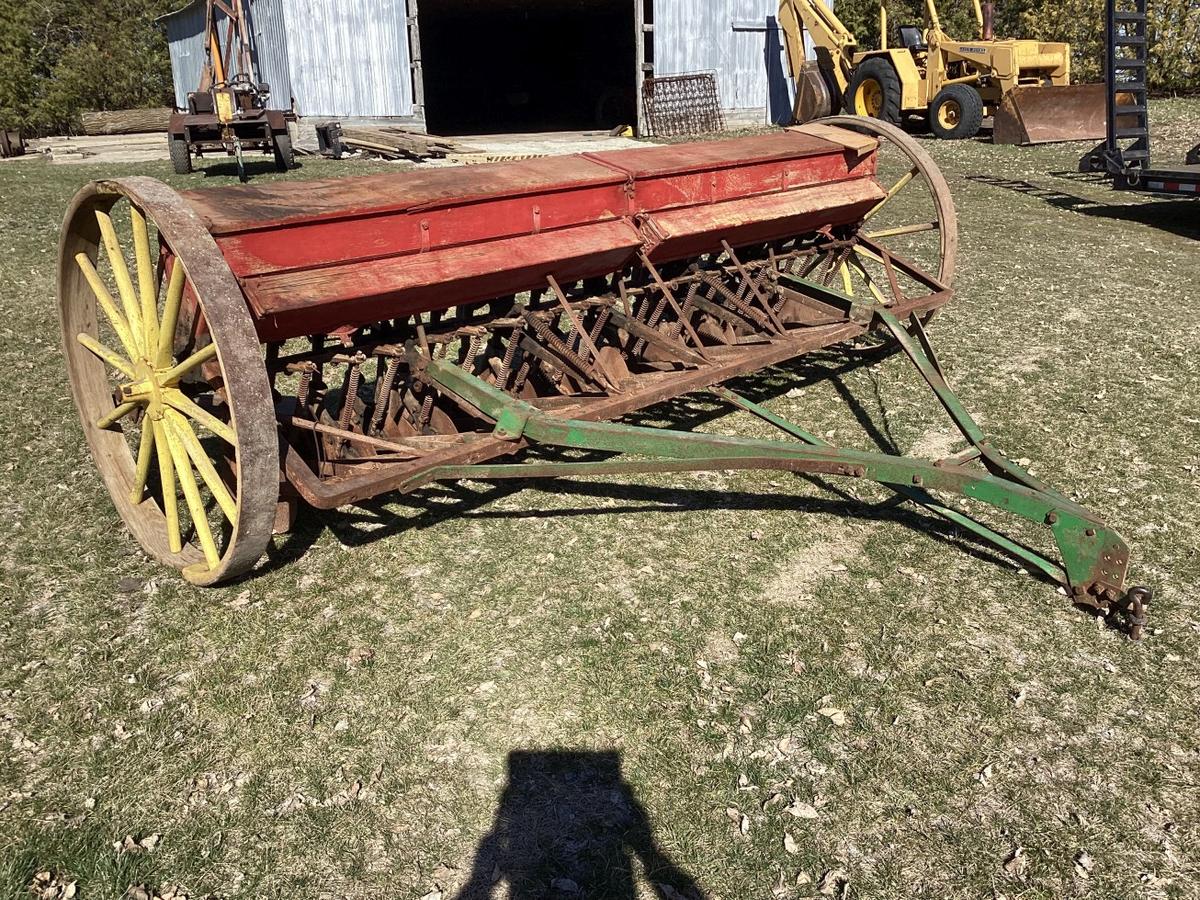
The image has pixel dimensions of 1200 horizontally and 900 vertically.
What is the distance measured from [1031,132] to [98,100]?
2803cm

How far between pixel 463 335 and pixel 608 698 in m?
1.86

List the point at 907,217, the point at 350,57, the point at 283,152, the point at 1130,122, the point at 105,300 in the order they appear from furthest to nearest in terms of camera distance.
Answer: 1. the point at 350,57
2. the point at 283,152
3. the point at 1130,122
4. the point at 907,217
5. the point at 105,300

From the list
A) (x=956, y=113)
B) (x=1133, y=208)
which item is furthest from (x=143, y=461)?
(x=956, y=113)

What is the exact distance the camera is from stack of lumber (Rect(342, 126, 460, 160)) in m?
15.7

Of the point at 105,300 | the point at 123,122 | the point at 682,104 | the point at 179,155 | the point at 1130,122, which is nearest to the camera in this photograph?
the point at 105,300

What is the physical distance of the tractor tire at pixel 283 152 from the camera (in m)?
14.1

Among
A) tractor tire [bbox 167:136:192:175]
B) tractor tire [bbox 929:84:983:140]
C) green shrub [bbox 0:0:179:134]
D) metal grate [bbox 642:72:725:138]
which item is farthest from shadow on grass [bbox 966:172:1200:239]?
green shrub [bbox 0:0:179:134]

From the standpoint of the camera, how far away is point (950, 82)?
54.6 ft

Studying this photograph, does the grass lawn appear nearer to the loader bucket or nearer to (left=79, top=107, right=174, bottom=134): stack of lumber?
the loader bucket

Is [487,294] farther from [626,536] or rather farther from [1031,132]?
[1031,132]

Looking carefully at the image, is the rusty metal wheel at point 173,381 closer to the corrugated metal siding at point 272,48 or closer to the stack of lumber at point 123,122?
the corrugated metal siding at point 272,48

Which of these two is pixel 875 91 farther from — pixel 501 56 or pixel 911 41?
pixel 501 56

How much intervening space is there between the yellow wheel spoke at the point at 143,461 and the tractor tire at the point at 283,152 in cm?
1161

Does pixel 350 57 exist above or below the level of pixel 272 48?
below
